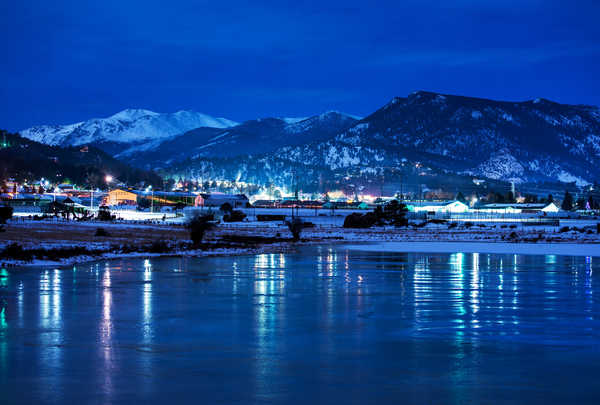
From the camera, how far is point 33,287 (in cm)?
1975

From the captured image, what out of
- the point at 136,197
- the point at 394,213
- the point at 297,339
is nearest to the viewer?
the point at 297,339

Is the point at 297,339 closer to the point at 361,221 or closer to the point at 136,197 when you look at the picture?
the point at 361,221

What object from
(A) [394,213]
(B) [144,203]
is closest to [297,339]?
(A) [394,213]

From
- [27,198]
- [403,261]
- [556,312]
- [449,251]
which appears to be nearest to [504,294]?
[556,312]

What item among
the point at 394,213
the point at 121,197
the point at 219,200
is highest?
the point at 121,197

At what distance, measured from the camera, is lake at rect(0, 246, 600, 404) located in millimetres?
8758

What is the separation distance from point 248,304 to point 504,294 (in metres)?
7.45

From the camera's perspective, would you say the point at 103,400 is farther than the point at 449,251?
No

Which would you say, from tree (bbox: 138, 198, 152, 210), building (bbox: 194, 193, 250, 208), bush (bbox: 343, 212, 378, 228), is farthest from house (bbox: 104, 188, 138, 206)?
bush (bbox: 343, 212, 378, 228)

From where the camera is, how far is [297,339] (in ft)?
40.4

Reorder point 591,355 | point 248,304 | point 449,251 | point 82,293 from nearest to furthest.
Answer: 1. point 591,355
2. point 248,304
3. point 82,293
4. point 449,251

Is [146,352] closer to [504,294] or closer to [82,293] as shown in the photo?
[82,293]

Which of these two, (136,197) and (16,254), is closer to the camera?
(16,254)

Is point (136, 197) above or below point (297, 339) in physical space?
above
